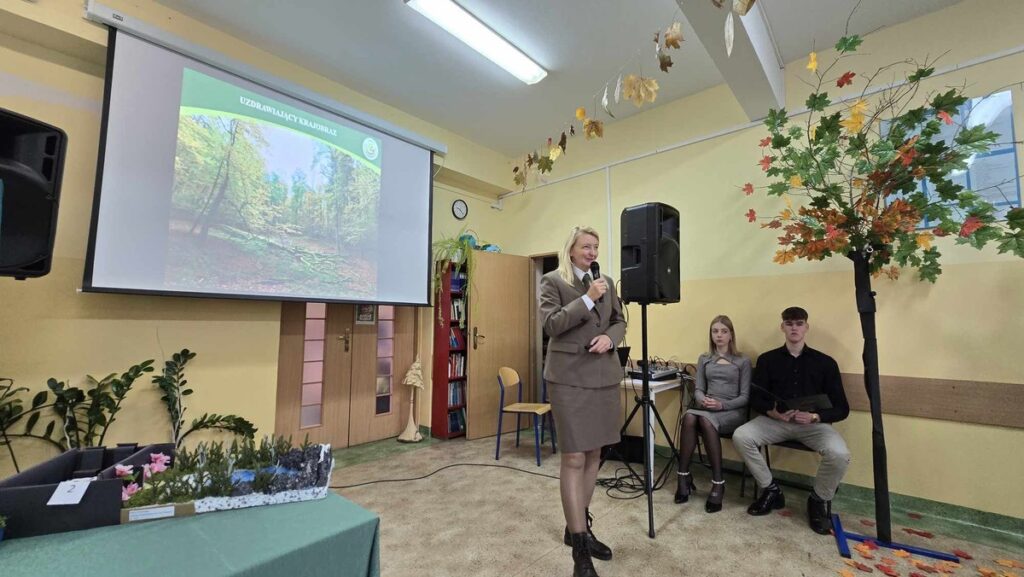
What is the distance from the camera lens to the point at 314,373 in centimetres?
361

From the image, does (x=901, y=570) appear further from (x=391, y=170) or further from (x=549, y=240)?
(x=391, y=170)

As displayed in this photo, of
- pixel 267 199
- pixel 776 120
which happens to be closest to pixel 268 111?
pixel 267 199

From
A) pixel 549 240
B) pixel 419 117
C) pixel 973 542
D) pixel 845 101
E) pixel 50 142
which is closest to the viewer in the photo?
pixel 50 142

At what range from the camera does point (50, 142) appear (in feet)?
3.94

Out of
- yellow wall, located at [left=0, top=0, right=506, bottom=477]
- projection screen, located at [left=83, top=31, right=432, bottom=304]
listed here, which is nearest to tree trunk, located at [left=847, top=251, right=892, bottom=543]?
projection screen, located at [left=83, top=31, right=432, bottom=304]

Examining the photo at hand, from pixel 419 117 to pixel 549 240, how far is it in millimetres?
1831

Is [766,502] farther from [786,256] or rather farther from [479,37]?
[479,37]

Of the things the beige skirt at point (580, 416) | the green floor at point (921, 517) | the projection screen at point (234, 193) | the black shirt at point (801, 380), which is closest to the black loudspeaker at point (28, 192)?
the projection screen at point (234, 193)

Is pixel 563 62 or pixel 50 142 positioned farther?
pixel 563 62

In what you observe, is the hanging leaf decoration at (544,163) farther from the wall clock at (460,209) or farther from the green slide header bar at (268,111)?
the wall clock at (460,209)

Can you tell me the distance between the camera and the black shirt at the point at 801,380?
8.21ft

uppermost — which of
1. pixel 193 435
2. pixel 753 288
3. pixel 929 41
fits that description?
pixel 929 41

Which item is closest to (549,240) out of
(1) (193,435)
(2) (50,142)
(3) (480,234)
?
(3) (480,234)

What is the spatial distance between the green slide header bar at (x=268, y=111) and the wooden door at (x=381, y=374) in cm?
151
